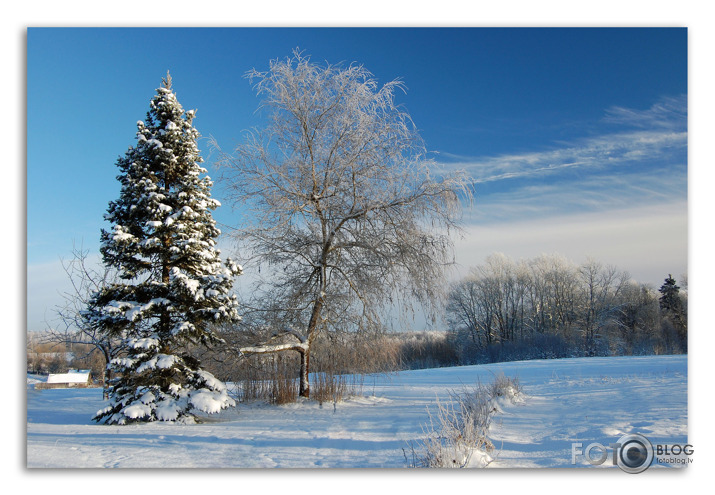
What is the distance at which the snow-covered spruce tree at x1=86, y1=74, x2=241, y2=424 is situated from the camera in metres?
6.41

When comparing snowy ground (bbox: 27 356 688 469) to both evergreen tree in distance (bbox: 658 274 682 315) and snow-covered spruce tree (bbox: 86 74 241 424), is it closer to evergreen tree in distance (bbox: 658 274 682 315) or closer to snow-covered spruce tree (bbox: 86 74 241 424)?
snow-covered spruce tree (bbox: 86 74 241 424)

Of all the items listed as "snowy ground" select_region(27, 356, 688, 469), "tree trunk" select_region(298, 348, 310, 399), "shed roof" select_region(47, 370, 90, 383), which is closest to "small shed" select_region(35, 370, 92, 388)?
"shed roof" select_region(47, 370, 90, 383)

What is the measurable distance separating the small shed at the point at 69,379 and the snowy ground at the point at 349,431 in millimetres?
497

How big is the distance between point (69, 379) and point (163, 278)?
5.75m

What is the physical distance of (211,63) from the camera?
6121mm

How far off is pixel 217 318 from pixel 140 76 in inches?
149

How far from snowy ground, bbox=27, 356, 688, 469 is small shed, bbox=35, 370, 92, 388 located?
497 mm

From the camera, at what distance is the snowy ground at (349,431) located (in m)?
4.54

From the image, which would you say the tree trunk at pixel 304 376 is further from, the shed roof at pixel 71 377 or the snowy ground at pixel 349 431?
the shed roof at pixel 71 377

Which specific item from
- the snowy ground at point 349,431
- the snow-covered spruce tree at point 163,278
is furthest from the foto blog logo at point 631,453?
the snow-covered spruce tree at point 163,278

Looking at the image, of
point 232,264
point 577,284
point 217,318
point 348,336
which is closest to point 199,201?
point 232,264

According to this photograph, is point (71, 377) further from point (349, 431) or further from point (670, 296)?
point (670, 296)

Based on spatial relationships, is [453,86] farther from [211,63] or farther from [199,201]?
[199,201]
